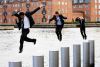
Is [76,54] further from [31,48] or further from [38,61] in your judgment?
[31,48]

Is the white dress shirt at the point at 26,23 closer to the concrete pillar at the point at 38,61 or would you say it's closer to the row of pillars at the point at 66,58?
the row of pillars at the point at 66,58

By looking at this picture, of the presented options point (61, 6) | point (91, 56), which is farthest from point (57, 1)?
point (91, 56)

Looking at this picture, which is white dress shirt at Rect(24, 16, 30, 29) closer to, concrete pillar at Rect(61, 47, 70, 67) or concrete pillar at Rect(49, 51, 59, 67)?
concrete pillar at Rect(61, 47, 70, 67)

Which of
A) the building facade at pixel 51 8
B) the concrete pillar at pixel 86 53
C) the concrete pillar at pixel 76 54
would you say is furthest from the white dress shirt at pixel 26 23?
the building facade at pixel 51 8

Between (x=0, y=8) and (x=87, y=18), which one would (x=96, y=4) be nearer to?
(x=87, y=18)

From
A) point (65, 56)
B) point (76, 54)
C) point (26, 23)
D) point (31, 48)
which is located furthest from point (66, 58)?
point (31, 48)

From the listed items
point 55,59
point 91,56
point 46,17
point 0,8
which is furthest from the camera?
point 0,8

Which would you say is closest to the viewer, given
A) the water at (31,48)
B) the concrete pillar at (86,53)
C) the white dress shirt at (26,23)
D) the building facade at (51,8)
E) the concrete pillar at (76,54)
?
the concrete pillar at (76,54)

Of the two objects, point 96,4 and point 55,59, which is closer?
point 55,59

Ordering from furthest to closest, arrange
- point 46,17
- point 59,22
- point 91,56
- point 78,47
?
point 46,17 < point 59,22 < point 91,56 < point 78,47

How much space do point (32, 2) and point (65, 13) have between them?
1107cm

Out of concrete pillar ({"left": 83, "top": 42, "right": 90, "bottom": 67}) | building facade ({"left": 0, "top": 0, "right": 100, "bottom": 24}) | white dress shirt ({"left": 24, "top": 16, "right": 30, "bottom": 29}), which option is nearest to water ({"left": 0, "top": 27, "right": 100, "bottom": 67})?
concrete pillar ({"left": 83, "top": 42, "right": 90, "bottom": 67})

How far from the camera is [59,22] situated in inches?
970

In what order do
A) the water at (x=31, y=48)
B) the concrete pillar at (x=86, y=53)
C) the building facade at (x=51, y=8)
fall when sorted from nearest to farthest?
1. the concrete pillar at (x=86, y=53)
2. the water at (x=31, y=48)
3. the building facade at (x=51, y=8)
